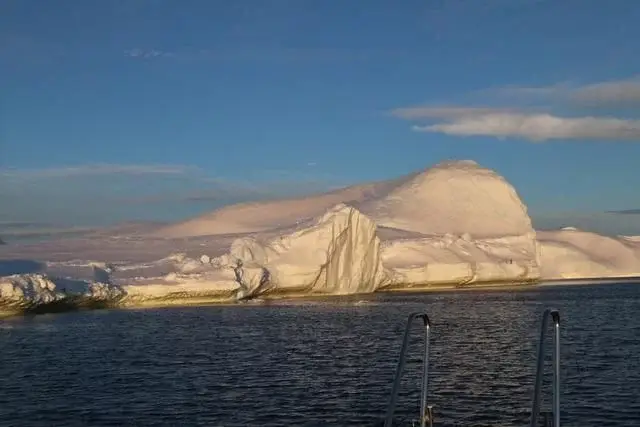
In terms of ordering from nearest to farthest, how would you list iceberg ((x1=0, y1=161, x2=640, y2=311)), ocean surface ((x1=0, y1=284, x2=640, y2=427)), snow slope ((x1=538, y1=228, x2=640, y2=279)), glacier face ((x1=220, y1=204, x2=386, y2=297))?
ocean surface ((x1=0, y1=284, x2=640, y2=427)), iceberg ((x1=0, y1=161, x2=640, y2=311)), glacier face ((x1=220, y1=204, x2=386, y2=297)), snow slope ((x1=538, y1=228, x2=640, y2=279))

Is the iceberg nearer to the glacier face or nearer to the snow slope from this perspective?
the glacier face

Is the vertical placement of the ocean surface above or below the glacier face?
below

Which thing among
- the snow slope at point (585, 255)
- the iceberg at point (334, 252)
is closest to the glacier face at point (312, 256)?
the iceberg at point (334, 252)

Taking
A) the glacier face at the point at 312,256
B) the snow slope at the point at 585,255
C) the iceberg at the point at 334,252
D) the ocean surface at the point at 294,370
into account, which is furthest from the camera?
the snow slope at the point at 585,255

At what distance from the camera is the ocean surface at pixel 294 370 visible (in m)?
18.3

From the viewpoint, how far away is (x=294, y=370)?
24.6m

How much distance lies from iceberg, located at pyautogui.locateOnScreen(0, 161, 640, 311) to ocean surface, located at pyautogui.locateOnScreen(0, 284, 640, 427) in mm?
10365

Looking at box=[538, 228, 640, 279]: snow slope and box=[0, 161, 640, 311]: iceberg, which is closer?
box=[0, 161, 640, 311]: iceberg

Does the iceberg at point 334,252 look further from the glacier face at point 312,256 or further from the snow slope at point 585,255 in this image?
the snow slope at point 585,255

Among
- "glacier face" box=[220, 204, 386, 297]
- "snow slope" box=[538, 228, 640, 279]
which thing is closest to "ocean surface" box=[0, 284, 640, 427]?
"glacier face" box=[220, 204, 386, 297]

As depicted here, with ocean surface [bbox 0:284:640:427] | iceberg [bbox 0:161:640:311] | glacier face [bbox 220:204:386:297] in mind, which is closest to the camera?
ocean surface [bbox 0:284:640:427]

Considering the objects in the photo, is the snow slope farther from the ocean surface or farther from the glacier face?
the ocean surface

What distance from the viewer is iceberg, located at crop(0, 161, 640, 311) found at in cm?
5325

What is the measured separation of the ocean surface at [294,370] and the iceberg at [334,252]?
408 inches
